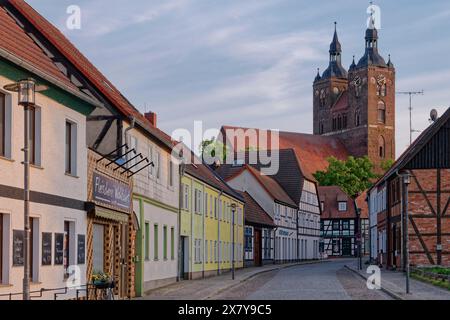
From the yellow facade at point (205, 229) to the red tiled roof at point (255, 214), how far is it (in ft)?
13.0

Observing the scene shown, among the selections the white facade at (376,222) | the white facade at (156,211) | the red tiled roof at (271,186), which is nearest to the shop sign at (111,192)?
the white facade at (156,211)

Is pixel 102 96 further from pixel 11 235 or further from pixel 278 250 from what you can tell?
pixel 278 250

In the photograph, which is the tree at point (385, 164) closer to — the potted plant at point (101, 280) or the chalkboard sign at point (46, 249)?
the potted plant at point (101, 280)

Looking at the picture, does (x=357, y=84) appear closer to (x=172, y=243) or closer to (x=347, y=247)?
(x=347, y=247)

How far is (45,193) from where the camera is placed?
19.3 m

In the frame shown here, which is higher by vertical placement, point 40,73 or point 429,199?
point 40,73

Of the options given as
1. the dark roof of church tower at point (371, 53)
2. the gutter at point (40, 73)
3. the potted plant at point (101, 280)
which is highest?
the dark roof of church tower at point (371, 53)

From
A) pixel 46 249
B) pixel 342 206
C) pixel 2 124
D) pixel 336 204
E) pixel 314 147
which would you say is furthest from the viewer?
pixel 314 147

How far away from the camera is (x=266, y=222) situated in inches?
A: 2712

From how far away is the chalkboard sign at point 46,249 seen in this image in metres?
19.1

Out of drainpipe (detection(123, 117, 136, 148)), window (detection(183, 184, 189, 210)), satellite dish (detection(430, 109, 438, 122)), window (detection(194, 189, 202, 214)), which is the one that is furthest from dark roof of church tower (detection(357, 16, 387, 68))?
drainpipe (detection(123, 117, 136, 148))

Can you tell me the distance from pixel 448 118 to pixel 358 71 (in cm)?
10792

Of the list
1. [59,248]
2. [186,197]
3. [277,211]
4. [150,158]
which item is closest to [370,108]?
[277,211]

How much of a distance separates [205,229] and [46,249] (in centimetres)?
2732
